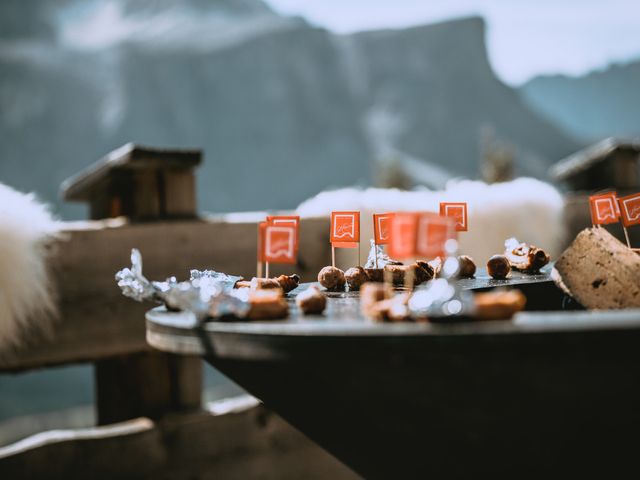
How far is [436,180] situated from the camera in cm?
3062

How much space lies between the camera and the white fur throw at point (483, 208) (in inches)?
85.7

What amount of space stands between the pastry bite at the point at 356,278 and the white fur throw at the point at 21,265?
0.94 meters

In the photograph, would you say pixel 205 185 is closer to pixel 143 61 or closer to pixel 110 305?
pixel 143 61

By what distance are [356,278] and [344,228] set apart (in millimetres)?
120

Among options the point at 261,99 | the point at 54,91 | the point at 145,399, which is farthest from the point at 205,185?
the point at 145,399

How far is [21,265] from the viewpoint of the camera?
167 cm

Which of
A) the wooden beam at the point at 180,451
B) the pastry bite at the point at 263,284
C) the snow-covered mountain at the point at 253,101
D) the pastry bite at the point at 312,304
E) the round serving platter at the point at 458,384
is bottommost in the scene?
the wooden beam at the point at 180,451

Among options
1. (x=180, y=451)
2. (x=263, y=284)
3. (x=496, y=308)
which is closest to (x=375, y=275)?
(x=263, y=284)

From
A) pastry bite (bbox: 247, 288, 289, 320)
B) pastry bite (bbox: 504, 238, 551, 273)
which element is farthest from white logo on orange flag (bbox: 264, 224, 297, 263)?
pastry bite (bbox: 504, 238, 551, 273)

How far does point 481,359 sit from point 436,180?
3062 cm

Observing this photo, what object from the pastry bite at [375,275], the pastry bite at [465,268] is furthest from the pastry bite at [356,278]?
the pastry bite at [465,268]

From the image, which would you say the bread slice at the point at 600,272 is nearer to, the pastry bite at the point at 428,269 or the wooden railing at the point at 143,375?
the pastry bite at the point at 428,269

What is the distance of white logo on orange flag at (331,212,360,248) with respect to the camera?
1357 mm

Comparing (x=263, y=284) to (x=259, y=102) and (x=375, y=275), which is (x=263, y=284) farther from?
(x=259, y=102)
